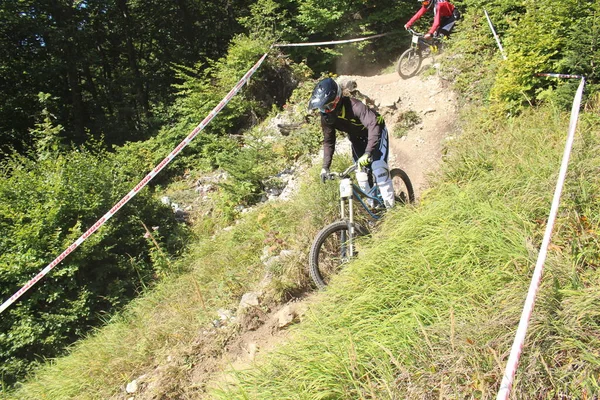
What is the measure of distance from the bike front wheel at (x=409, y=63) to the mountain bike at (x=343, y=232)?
6.26 m

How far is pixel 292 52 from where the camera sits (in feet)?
48.6

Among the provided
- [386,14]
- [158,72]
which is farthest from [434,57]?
[158,72]

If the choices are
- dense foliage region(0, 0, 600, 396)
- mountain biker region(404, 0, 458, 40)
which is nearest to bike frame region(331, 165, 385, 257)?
dense foliage region(0, 0, 600, 396)

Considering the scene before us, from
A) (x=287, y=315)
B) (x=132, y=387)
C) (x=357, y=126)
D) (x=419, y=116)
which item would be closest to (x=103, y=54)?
(x=419, y=116)

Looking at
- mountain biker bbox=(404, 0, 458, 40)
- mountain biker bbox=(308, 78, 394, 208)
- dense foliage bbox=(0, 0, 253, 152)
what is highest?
dense foliage bbox=(0, 0, 253, 152)

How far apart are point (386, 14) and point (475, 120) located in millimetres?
9840

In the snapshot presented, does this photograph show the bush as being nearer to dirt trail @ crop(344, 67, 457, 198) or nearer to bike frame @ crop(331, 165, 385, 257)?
bike frame @ crop(331, 165, 385, 257)

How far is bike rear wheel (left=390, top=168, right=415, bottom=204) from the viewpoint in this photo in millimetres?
5168

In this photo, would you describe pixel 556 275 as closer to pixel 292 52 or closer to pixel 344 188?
pixel 344 188

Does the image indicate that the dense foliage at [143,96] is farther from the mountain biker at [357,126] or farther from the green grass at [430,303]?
the mountain biker at [357,126]

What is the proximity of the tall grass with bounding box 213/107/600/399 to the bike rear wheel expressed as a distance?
3.17ft

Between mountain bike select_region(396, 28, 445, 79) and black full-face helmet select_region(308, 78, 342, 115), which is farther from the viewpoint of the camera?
mountain bike select_region(396, 28, 445, 79)

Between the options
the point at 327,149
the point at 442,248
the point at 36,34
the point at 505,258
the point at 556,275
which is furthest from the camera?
the point at 36,34

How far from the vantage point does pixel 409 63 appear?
395 inches
